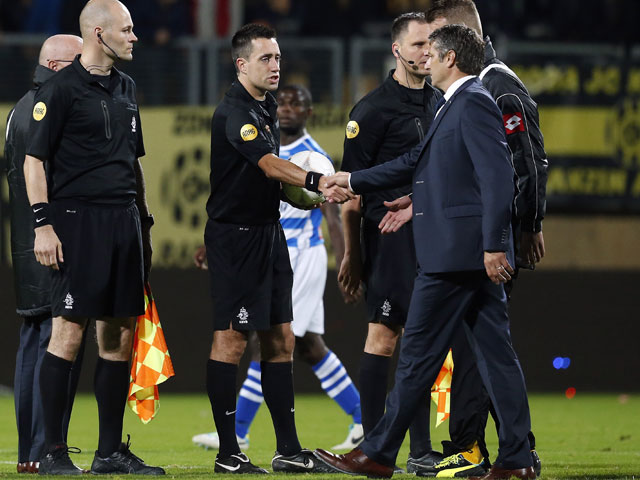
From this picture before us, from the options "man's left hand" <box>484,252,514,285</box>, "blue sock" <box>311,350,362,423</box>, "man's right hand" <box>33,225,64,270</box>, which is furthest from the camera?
"blue sock" <box>311,350,362,423</box>

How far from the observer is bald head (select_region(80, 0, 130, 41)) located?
20.9 ft

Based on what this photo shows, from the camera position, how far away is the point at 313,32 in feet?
44.1

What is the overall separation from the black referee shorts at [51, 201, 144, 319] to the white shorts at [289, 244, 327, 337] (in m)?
2.60

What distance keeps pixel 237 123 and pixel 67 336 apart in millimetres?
1401

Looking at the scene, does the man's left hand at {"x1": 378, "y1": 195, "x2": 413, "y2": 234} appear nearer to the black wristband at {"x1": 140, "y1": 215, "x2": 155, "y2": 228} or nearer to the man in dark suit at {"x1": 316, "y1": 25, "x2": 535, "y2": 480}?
the man in dark suit at {"x1": 316, "y1": 25, "x2": 535, "y2": 480}

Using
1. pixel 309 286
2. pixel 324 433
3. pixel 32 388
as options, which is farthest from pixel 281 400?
pixel 324 433

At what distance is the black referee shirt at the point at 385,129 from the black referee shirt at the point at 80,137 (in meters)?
1.29

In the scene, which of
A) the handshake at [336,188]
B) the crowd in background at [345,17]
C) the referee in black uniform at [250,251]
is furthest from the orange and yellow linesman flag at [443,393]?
the crowd in background at [345,17]

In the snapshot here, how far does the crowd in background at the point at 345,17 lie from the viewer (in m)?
12.9

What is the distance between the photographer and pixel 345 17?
1369cm

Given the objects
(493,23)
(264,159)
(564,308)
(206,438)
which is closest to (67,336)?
(264,159)

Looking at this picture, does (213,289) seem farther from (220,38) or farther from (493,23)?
(493,23)

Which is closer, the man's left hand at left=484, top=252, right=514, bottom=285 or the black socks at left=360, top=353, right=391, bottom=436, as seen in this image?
the man's left hand at left=484, top=252, right=514, bottom=285

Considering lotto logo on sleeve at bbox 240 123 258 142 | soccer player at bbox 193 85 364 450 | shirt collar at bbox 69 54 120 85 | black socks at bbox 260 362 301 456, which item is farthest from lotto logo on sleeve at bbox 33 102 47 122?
soccer player at bbox 193 85 364 450
